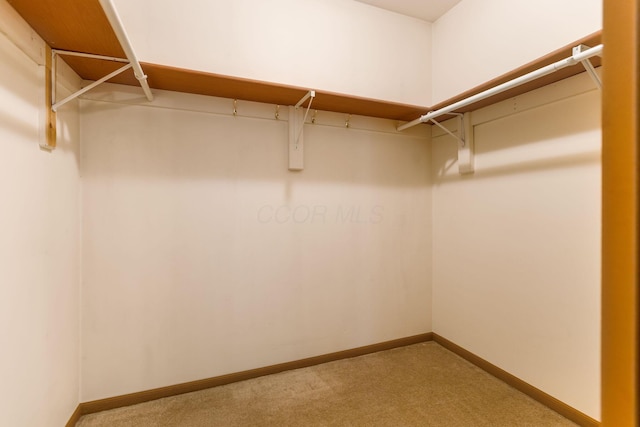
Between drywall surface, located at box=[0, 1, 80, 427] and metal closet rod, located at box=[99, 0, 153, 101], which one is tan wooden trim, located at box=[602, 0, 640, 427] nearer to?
metal closet rod, located at box=[99, 0, 153, 101]

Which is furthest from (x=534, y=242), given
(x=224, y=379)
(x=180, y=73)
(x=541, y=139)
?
(x=180, y=73)

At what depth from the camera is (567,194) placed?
1954 millimetres

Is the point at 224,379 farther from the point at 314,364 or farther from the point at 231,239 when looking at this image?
the point at 231,239

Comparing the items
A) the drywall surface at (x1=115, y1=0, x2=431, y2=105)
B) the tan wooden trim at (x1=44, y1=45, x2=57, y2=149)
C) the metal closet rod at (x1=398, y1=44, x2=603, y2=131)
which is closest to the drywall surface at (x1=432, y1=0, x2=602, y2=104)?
the drywall surface at (x1=115, y1=0, x2=431, y2=105)

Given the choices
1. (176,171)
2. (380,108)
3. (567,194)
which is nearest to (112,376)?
(176,171)

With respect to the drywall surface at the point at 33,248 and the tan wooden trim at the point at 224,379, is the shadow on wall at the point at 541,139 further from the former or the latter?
the drywall surface at the point at 33,248

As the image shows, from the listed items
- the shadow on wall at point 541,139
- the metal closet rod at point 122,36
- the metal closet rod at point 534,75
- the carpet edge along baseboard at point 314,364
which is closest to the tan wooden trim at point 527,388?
the carpet edge along baseboard at point 314,364

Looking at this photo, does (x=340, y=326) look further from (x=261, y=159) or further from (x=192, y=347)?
(x=261, y=159)

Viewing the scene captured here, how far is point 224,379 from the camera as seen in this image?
229cm

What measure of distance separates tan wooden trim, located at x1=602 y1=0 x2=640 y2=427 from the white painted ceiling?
111 inches

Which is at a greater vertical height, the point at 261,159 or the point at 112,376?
the point at 261,159

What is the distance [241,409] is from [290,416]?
13.5 inches

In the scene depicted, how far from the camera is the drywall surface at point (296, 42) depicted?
2.09 m

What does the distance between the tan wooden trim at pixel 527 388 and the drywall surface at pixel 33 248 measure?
294 centimetres
